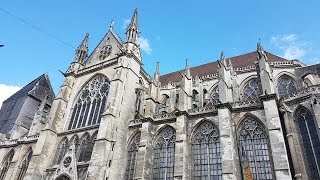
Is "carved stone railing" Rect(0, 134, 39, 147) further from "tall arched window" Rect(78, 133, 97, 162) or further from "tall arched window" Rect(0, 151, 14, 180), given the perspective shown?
"tall arched window" Rect(78, 133, 97, 162)

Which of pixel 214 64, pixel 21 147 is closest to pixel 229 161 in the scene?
pixel 214 64

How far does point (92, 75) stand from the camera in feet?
70.5

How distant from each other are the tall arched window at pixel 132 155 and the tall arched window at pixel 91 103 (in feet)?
9.73

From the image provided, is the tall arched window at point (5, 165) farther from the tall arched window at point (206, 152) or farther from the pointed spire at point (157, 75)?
the tall arched window at point (206, 152)

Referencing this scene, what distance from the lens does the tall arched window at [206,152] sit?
1404 centimetres

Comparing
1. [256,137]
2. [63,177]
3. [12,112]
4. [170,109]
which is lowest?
[63,177]

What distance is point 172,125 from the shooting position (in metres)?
16.4

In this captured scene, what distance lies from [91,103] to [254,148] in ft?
38.3

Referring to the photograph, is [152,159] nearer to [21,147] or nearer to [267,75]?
[267,75]

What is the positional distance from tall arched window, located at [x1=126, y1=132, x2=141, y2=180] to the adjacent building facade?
6 cm

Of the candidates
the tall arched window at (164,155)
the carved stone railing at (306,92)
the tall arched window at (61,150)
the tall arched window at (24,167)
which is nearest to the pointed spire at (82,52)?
the tall arched window at (61,150)

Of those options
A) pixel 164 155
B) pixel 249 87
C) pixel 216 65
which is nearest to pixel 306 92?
pixel 249 87

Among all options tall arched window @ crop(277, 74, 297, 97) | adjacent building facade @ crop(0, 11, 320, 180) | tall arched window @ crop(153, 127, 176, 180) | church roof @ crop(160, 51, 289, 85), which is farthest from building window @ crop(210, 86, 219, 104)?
tall arched window @ crop(153, 127, 176, 180)

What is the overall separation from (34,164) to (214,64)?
54.6ft
